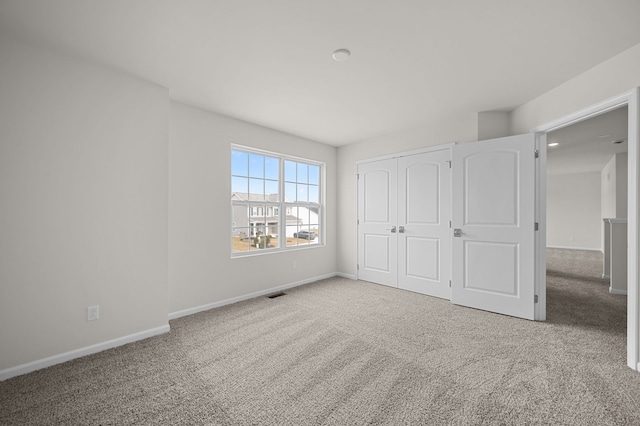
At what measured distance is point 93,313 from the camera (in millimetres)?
2391

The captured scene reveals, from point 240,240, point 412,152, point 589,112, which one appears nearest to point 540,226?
point 589,112

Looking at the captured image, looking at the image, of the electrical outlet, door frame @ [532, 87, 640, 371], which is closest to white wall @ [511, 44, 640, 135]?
door frame @ [532, 87, 640, 371]

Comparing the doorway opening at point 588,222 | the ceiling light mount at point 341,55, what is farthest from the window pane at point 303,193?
the doorway opening at point 588,222

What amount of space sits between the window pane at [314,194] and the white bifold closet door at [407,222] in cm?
80

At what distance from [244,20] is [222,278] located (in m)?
2.92

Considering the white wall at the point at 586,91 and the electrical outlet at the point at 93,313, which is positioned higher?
the white wall at the point at 586,91

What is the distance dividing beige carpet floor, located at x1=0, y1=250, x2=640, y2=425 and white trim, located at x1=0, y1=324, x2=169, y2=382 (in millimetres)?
77

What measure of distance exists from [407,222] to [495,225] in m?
1.25

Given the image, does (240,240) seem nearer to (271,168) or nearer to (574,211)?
(271,168)

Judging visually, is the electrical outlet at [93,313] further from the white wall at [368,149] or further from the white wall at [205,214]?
the white wall at [368,149]

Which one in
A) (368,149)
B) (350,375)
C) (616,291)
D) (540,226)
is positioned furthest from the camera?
(368,149)

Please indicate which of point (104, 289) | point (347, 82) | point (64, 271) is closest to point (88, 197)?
point (64, 271)

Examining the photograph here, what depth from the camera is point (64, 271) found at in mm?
2252

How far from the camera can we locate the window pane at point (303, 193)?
15.7 feet
